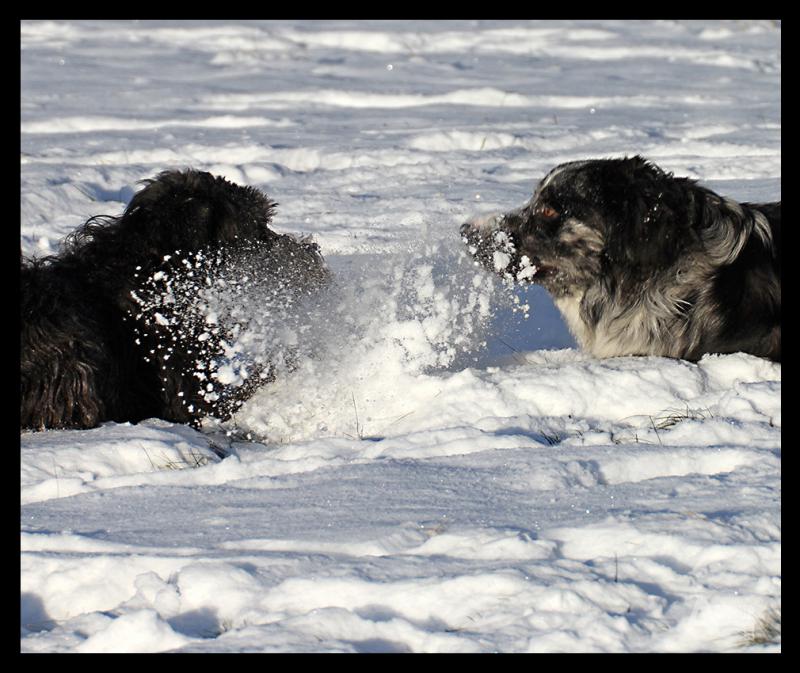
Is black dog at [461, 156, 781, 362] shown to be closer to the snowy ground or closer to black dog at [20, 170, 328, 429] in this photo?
the snowy ground

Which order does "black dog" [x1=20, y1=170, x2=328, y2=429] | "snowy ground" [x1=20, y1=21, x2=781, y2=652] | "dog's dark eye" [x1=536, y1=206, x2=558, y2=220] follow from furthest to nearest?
"dog's dark eye" [x1=536, y1=206, x2=558, y2=220]
"black dog" [x1=20, y1=170, x2=328, y2=429]
"snowy ground" [x1=20, y1=21, x2=781, y2=652]

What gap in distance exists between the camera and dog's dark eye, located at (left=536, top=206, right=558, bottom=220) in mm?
5441

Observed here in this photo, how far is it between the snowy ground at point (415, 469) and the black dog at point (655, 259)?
21 cm

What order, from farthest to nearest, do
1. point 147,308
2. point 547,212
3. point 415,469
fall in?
point 547,212 < point 147,308 < point 415,469

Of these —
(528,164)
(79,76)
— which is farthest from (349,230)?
(79,76)

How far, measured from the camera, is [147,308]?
205 inches

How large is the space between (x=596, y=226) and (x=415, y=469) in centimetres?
189

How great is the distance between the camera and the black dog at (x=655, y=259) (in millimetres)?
5273

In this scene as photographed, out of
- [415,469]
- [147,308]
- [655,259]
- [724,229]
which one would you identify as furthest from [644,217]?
[147,308]

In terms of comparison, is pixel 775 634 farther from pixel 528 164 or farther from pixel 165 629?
pixel 528 164

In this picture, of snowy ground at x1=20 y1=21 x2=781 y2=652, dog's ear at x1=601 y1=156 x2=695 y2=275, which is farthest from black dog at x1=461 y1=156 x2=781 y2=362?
snowy ground at x1=20 y1=21 x2=781 y2=652

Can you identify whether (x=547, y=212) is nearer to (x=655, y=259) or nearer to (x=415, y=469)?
(x=655, y=259)

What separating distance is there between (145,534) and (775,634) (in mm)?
1922
